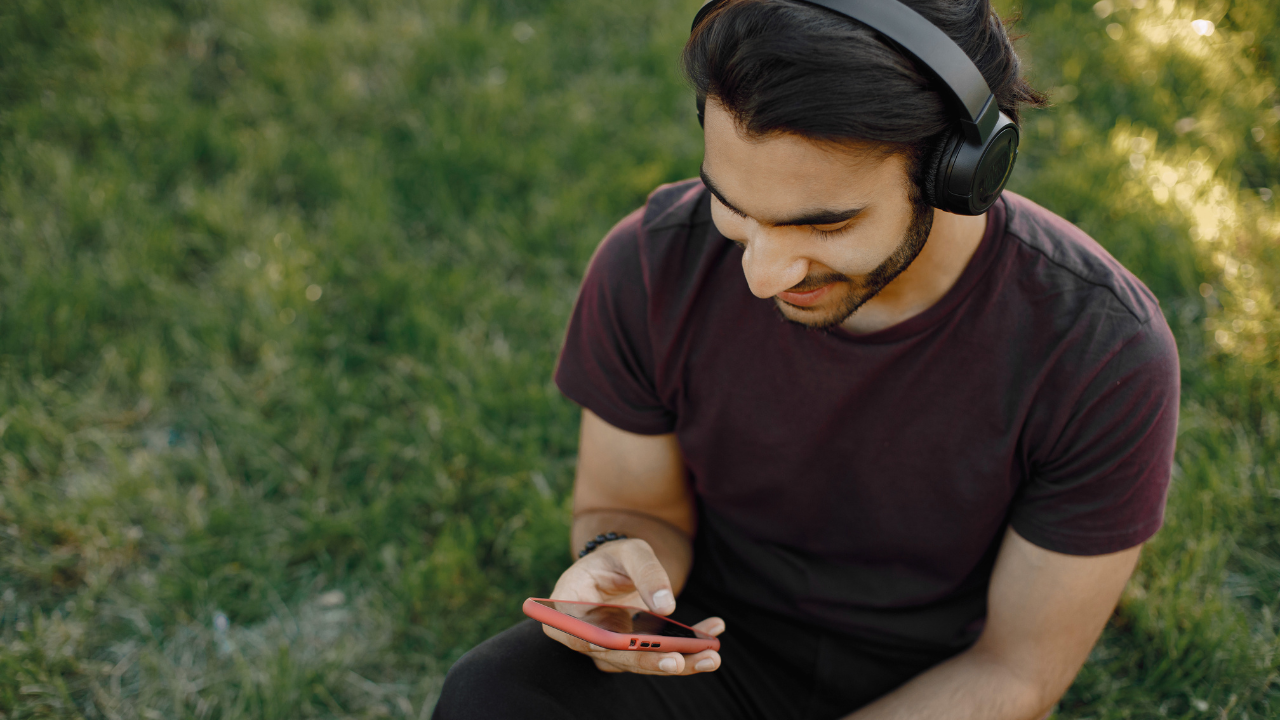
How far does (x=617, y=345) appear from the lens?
6.70 ft

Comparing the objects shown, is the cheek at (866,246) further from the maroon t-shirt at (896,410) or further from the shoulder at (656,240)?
the shoulder at (656,240)

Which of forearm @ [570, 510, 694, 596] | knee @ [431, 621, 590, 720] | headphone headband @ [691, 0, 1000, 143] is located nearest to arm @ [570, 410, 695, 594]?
forearm @ [570, 510, 694, 596]

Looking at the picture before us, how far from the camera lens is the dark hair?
4.68 feet

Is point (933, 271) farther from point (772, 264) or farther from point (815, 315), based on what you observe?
point (772, 264)

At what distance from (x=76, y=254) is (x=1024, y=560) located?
3868mm

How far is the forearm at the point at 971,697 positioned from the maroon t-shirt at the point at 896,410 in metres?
0.13

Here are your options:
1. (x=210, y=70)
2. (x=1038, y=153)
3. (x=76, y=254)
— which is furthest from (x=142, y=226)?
A: (x=1038, y=153)

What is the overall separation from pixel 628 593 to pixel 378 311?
2.03 meters

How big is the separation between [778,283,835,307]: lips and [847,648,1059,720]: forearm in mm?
941

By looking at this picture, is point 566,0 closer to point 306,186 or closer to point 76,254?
point 306,186

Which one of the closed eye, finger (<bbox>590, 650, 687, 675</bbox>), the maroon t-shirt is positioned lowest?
finger (<bbox>590, 650, 687, 675</bbox>)

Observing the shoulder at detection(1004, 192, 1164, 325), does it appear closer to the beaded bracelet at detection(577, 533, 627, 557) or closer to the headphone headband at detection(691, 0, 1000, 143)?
the headphone headband at detection(691, 0, 1000, 143)

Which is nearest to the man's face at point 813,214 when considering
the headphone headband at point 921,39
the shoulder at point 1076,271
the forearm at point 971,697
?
the headphone headband at point 921,39

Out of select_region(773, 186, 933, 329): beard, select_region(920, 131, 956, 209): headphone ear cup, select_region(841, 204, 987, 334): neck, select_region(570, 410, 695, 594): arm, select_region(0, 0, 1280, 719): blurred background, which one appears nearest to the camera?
select_region(920, 131, 956, 209): headphone ear cup
